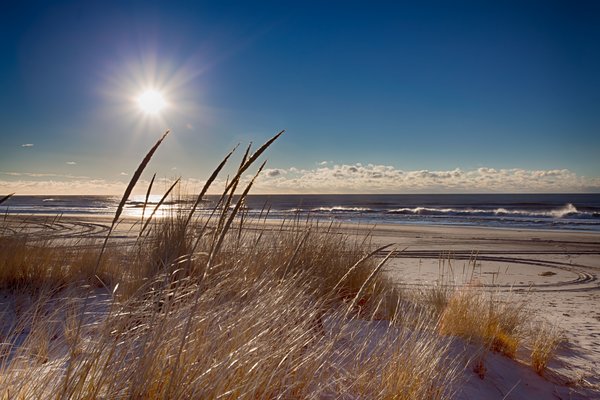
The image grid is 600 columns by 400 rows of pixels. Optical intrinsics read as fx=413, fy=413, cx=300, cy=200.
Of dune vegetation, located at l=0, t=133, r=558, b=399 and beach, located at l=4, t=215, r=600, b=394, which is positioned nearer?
dune vegetation, located at l=0, t=133, r=558, b=399

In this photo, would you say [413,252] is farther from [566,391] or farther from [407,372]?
[407,372]

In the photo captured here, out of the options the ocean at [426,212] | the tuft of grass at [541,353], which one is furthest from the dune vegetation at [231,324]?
the ocean at [426,212]

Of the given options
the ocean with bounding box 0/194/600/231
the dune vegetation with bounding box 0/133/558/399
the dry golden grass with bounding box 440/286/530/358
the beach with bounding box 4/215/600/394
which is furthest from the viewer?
the ocean with bounding box 0/194/600/231

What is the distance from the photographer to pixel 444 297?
457cm

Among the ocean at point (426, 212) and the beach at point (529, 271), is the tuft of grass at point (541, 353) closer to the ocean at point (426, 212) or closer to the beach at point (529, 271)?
the beach at point (529, 271)

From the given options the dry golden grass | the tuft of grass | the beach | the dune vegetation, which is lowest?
the beach

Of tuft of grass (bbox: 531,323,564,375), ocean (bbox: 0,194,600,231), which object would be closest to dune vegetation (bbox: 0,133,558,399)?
tuft of grass (bbox: 531,323,564,375)

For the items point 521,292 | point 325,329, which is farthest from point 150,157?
point 521,292

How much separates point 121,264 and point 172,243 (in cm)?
120

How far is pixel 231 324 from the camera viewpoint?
190cm

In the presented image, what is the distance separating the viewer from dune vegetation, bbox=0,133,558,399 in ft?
5.16

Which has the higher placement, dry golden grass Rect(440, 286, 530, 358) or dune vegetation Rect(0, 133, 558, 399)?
dune vegetation Rect(0, 133, 558, 399)

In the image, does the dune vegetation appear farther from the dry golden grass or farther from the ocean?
the ocean

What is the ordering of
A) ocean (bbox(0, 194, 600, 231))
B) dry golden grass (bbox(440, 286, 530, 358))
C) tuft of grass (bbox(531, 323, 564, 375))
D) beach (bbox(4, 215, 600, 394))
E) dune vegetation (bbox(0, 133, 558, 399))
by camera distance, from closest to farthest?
dune vegetation (bbox(0, 133, 558, 399)) < tuft of grass (bbox(531, 323, 564, 375)) < dry golden grass (bbox(440, 286, 530, 358)) < beach (bbox(4, 215, 600, 394)) < ocean (bbox(0, 194, 600, 231))
